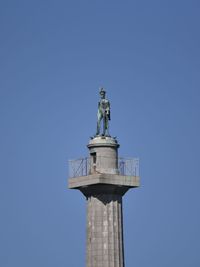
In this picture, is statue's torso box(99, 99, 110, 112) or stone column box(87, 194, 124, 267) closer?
stone column box(87, 194, 124, 267)

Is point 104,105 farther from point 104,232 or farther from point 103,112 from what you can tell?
point 104,232

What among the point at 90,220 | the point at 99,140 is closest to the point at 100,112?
the point at 99,140

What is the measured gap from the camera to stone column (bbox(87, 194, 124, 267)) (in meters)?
75.8

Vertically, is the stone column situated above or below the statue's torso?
below

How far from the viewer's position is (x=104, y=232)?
76250 millimetres

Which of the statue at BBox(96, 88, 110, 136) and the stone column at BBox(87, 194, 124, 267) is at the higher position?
the statue at BBox(96, 88, 110, 136)

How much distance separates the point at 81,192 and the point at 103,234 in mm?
4161

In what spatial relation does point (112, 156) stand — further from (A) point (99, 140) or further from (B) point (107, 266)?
(B) point (107, 266)

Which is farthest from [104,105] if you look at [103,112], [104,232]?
[104,232]

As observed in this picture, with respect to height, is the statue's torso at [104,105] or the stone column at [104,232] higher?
the statue's torso at [104,105]

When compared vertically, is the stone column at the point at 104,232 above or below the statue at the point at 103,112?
below

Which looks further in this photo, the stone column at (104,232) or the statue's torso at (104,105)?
the statue's torso at (104,105)

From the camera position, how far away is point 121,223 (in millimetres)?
77188

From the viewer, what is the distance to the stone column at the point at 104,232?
75.8 metres
